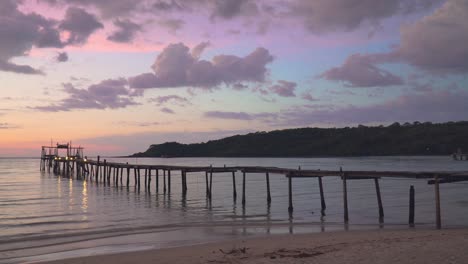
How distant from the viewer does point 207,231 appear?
1825 centimetres

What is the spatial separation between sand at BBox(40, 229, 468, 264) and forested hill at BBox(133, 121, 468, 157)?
5380 inches

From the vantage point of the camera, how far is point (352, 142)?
168 metres

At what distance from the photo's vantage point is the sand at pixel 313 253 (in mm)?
9703

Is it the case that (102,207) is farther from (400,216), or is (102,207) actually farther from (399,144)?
(399,144)

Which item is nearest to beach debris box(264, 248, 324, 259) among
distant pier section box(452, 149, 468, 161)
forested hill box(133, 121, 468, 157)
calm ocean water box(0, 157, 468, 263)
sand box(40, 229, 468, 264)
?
sand box(40, 229, 468, 264)

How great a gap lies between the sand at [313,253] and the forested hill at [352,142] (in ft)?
448

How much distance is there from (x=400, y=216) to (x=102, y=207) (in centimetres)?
1739

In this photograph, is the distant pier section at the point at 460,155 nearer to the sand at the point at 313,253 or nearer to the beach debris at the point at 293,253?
the sand at the point at 313,253

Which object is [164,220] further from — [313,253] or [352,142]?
[352,142]

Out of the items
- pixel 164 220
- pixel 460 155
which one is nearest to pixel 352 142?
pixel 460 155

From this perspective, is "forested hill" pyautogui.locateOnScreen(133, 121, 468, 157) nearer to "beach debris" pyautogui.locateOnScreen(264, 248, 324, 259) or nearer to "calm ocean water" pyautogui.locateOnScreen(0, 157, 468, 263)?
"calm ocean water" pyautogui.locateOnScreen(0, 157, 468, 263)

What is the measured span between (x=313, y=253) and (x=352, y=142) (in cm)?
16251

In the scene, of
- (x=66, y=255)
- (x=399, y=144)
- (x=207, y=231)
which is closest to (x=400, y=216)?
→ (x=207, y=231)

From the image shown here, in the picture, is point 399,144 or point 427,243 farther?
point 399,144
